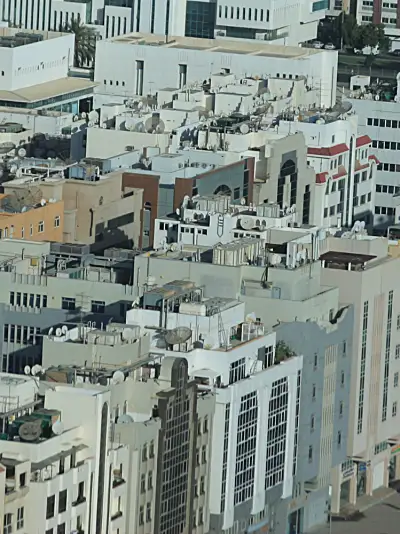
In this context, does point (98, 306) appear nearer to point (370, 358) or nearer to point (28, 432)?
point (370, 358)

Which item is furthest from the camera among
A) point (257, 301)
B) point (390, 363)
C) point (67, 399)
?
point (390, 363)

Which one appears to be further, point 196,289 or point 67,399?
point 196,289

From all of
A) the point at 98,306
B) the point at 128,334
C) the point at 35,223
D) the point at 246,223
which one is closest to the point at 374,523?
the point at 246,223

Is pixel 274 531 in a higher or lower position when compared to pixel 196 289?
lower

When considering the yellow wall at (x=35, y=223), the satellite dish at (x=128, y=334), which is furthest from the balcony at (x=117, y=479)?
the yellow wall at (x=35, y=223)

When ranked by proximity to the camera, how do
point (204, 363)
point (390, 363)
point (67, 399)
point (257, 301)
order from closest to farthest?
point (67, 399)
point (204, 363)
point (257, 301)
point (390, 363)

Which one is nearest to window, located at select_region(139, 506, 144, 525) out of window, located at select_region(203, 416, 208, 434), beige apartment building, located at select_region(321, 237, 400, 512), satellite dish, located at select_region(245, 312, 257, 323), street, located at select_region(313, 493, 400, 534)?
window, located at select_region(203, 416, 208, 434)

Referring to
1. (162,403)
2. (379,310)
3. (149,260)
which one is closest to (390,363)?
(379,310)

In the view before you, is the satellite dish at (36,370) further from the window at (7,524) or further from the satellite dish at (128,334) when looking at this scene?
the window at (7,524)

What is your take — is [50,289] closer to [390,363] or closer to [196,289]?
[196,289]
